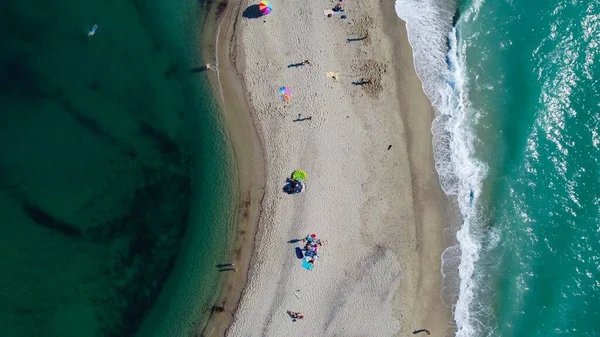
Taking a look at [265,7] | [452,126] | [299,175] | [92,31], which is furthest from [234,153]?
A: [452,126]

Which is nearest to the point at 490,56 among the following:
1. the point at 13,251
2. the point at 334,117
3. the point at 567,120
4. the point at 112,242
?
the point at 567,120

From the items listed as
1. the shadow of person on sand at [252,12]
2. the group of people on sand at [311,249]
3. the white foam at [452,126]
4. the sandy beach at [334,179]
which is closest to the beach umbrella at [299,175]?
the sandy beach at [334,179]

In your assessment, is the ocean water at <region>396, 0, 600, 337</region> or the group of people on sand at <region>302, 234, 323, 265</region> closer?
the group of people on sand at <region>302, 234, 323, 265</region>

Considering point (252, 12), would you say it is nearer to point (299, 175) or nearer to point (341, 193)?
point (299, 175)

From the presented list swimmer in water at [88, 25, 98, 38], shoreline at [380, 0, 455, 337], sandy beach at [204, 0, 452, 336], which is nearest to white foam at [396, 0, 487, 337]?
shoreline at [380, 0, 455, 337]

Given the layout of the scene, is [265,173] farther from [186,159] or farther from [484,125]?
[484,125]

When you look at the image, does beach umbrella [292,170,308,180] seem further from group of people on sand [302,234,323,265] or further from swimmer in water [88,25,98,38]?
swimmer in water [88,25,98,38]

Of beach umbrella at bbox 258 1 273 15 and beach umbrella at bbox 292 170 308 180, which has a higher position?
beach umbrella at bbox 258 1 273 15
